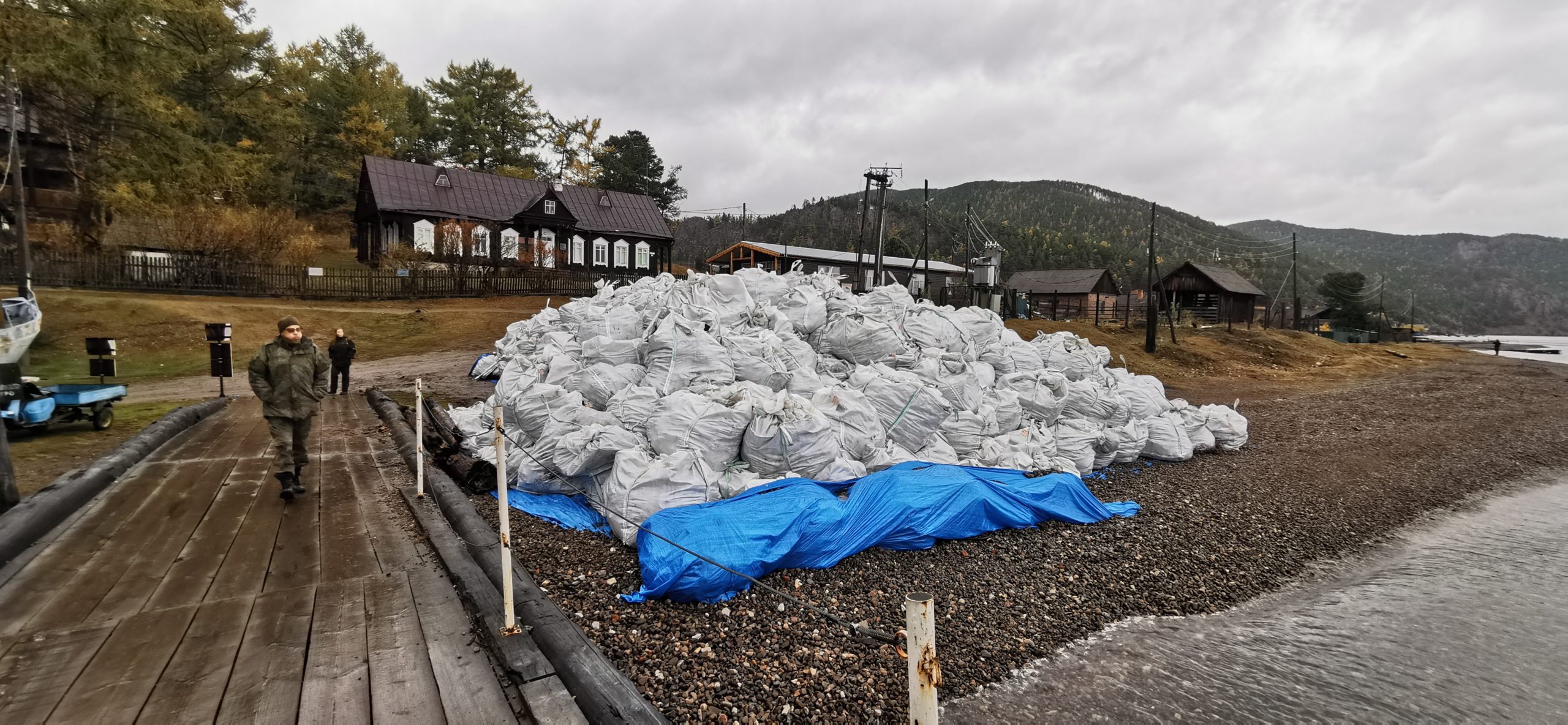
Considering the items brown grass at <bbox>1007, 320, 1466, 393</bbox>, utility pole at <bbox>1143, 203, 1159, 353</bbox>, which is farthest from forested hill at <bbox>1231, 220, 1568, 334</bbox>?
utility pole at <bbox>1143, 203, 1159, 353</bbox>

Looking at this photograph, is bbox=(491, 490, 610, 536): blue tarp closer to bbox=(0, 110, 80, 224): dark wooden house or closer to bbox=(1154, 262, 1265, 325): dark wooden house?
bbox=(0, 110, 80, 224): dark wooden house

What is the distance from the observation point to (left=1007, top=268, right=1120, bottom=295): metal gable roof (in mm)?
39531

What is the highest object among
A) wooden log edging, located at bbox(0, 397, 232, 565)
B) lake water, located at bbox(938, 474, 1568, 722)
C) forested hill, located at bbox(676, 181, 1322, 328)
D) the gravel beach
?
forested hill, located at bbox(676, 181, 1322, 328)

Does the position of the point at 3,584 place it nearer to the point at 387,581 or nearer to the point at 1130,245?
the point at 387,581

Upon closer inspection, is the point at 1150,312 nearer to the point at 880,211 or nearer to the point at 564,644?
the point at 880,211

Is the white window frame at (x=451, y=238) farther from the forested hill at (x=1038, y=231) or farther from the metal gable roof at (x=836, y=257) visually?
the forested hill at (x=1038, y=231)

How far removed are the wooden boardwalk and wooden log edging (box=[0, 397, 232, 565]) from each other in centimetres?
8

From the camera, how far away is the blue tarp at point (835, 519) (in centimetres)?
341

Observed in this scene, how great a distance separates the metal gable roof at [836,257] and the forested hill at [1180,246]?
4.49 feet

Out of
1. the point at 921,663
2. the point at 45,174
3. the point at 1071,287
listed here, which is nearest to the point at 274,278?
the point at 45,174

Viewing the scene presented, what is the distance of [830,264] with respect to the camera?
3178cm

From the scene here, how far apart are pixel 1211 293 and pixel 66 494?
41.8 meters

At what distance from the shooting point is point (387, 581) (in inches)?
125

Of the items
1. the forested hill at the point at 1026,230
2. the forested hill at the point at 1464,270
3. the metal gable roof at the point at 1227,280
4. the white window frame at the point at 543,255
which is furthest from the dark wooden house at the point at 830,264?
the forested hill at the point at 1464,270
